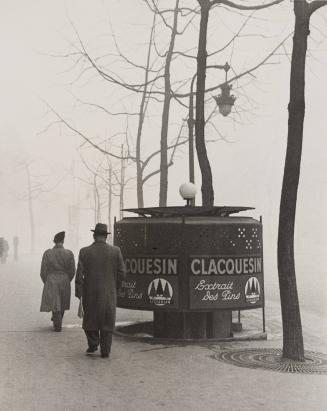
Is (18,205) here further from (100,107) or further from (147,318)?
(147,318)

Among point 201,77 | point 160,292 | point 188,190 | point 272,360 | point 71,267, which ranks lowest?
point 272,360

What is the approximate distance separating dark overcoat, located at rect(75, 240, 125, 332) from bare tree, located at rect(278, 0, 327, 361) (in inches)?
86.3

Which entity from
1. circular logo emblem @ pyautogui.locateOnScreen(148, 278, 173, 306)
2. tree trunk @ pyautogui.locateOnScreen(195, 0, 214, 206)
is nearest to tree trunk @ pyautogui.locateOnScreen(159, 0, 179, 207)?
tree trunk @ pyautogui.locateOnScreen(195, 0, 214, 206)

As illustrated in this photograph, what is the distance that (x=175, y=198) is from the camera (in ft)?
387

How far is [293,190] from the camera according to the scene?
8695 millimetres

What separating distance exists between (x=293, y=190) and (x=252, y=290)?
90.0 inches

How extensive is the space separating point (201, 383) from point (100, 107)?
13.0 meters

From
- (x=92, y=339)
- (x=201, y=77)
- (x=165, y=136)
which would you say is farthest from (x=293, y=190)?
(x=165, y=136)

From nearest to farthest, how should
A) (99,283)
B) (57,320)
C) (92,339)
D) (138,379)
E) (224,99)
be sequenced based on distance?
(138,379) → (92,339) → (99,283) → (57,320) → (224,99)

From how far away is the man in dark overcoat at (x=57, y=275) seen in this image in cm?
1166

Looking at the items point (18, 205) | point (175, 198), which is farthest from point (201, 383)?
point (175, 198)

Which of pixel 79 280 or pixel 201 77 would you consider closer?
pixel 79 280

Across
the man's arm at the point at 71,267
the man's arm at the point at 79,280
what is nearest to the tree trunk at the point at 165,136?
the man's arm at the point at 71,267

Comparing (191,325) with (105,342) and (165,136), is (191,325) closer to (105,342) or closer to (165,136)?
(105,342)
